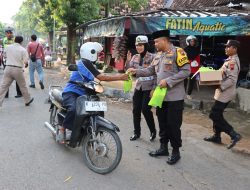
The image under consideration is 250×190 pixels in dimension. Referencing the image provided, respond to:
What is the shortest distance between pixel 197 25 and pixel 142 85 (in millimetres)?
3939

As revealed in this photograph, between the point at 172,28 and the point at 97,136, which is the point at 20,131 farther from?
the point at 172,28

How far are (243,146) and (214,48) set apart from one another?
833cm

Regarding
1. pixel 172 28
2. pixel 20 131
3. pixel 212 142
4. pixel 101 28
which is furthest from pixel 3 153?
pixel 101 28

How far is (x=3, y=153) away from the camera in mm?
5102

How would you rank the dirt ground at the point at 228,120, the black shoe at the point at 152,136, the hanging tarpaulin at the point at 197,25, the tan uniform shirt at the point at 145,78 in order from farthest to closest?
1. the hanging tarpaulin at the point at 197,25
2. the dirt ground at the point at 228,120
3. the black shoe at the point at 152,136
4. the tan uniform shirt at the point at 145,78

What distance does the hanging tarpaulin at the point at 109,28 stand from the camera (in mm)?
10289

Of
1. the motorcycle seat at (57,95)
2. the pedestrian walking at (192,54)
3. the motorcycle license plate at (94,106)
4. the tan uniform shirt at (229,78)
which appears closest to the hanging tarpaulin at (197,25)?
the pedestrian walking at (192,54)

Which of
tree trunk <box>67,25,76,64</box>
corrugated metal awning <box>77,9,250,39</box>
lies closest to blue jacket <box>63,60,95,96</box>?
corrugated metal awning <box>77,9,250,39</box>

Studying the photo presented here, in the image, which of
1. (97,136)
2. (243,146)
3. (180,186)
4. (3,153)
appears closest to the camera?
(180,186)

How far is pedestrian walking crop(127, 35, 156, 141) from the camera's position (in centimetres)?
579

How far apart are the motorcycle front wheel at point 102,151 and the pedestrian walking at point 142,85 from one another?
57.4 inches

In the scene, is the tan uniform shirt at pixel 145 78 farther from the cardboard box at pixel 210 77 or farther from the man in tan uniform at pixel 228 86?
the man in tan uniform at pixel 228 86

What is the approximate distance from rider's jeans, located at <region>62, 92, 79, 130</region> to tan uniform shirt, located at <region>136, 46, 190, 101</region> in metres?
1.27

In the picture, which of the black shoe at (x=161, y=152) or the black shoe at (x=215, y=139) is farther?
the black shoe at (x=215, y=139)
